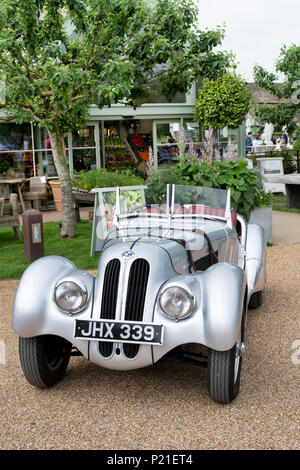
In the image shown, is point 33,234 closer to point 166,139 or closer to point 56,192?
point 56,192

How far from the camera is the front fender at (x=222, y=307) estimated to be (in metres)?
3.46

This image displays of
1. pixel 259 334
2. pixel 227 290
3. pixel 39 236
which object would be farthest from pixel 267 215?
pixel 227 290

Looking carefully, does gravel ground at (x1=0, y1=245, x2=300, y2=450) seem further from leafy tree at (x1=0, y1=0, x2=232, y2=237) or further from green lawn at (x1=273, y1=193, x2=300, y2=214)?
green lawn at (x1=273, y1=193, x2=300, y2=214)

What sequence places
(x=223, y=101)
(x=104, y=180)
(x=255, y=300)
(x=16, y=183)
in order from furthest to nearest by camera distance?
(x=223, y=101), (x=16, y=183), (x=104, y=180), (x=255, y=300)

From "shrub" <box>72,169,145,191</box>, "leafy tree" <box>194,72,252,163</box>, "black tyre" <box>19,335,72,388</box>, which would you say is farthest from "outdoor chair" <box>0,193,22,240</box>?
"leafy tree" <box>194,72,252,163</box>

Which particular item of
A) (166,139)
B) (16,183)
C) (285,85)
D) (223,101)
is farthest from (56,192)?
(285,85)

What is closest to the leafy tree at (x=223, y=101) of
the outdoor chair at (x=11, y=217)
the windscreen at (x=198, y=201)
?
the outdoor chair at (x=11, y=217)

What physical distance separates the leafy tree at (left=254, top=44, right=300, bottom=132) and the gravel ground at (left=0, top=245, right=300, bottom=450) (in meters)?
14.9

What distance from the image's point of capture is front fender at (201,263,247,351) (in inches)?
136

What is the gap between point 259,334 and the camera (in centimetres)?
509

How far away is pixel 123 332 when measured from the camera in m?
3.54

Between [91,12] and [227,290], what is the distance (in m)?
6.74

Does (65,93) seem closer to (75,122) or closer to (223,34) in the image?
(223,34)

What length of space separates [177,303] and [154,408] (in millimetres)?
719
